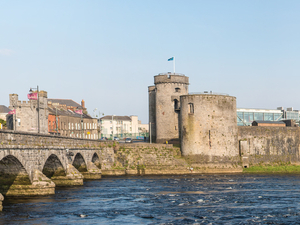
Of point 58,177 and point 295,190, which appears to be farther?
point 58,177

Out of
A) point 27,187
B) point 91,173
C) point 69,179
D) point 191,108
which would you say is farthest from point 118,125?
point 27,187

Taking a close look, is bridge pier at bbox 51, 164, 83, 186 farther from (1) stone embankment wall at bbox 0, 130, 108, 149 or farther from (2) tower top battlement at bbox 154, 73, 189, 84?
(2) tower top battlement at bbox 154, 73, 189, 84

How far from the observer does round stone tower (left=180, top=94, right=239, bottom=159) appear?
2635 inches

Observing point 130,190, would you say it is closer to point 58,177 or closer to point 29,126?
point 58,177

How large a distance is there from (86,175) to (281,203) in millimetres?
29447

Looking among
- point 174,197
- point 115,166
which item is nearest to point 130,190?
point 174,197

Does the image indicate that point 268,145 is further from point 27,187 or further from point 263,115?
point 263,115

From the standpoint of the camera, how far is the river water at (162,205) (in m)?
28.2

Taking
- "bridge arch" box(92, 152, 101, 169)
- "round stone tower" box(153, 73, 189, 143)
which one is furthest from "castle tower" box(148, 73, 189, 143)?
"bridge arch" box(92, 152, 101, 169)

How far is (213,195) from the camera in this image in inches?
1564

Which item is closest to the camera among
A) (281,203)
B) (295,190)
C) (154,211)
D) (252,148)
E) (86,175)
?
(154,211)

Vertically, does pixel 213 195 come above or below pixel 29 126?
below

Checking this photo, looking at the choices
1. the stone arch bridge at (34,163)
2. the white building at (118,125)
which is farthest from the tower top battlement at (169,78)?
the white building at (118,125)

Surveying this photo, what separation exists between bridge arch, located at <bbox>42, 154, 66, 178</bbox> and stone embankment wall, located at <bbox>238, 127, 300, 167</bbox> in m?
34.6
